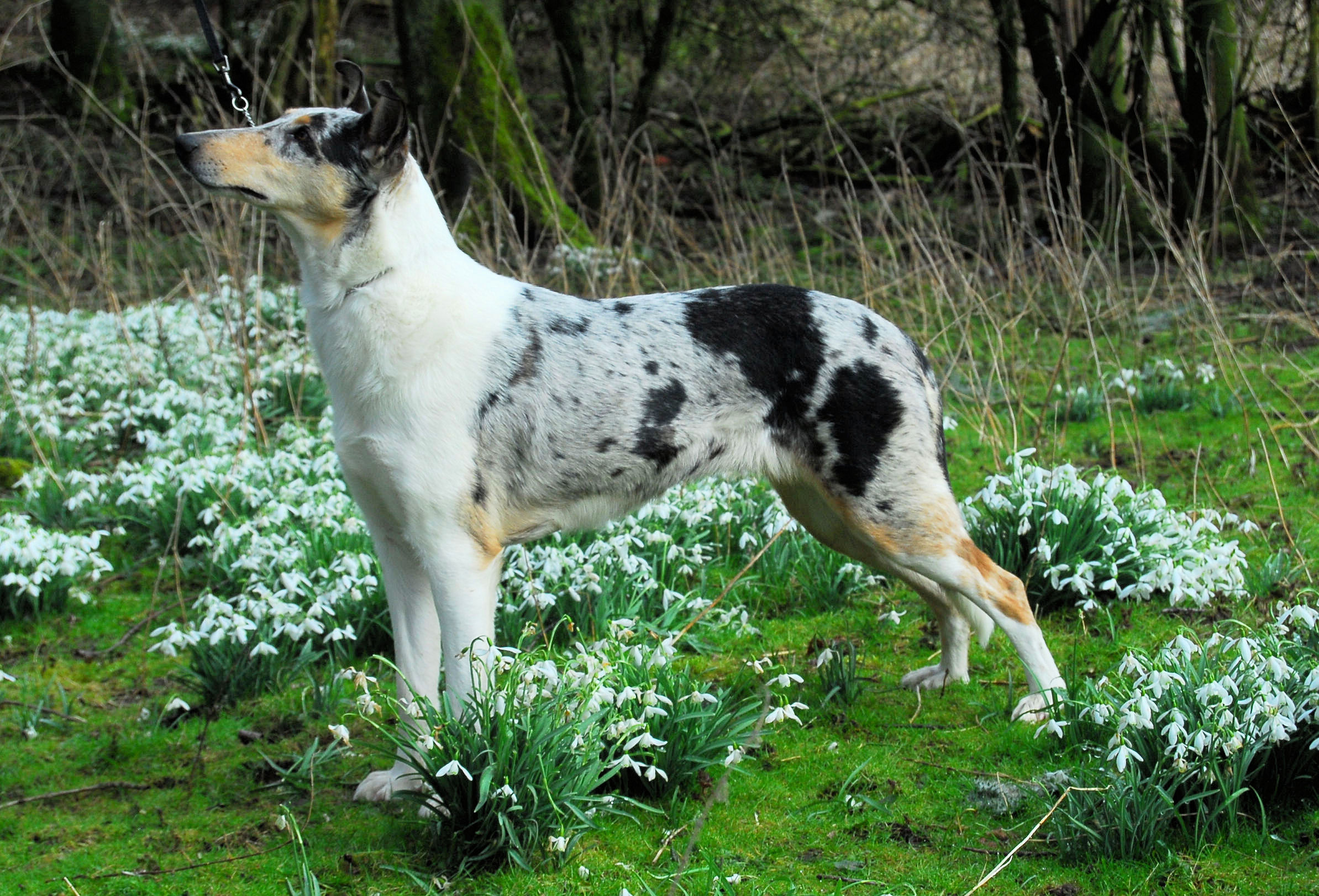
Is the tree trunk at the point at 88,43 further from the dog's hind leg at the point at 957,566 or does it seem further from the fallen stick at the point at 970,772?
the fallen stick at the point at 970,772

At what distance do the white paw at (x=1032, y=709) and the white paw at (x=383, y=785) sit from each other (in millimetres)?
2015

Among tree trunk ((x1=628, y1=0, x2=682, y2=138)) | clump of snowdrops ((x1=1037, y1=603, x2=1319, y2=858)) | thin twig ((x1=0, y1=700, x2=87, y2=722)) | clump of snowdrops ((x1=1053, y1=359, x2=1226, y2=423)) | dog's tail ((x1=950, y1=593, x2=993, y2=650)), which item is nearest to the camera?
clump of snowdrops ((x1=1037, y1=603, x2=1319, y2=858))

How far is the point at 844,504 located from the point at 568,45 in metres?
9.16

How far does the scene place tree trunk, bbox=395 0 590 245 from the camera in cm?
884

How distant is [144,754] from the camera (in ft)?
14.0

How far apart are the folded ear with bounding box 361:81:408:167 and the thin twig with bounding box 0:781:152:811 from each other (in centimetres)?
→ 232

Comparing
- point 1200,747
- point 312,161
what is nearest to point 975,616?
point 1200,747

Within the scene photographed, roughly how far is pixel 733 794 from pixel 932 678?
1031 mm

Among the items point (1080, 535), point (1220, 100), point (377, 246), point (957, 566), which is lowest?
point (1080, 535)

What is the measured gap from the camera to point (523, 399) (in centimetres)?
358

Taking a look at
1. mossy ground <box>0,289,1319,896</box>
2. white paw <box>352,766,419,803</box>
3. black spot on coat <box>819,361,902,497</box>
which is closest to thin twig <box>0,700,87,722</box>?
mossy ground <box>0,289,1319,896</box>

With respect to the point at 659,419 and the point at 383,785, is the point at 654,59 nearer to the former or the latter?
the point at 659,419

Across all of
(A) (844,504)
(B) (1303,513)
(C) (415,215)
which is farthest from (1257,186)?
(C) (415,215)

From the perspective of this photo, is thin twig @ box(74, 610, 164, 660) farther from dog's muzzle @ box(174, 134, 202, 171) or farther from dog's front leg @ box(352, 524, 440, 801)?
dog's muzzle @ box(174, 134, 202, 171)
